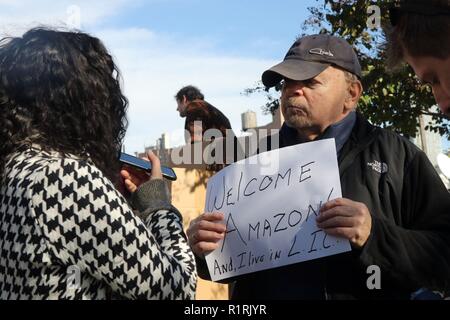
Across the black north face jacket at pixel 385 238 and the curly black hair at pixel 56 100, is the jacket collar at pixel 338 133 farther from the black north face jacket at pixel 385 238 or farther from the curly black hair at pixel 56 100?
the curly black hair at pixel 56 100

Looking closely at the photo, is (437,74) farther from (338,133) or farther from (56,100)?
(56,100)

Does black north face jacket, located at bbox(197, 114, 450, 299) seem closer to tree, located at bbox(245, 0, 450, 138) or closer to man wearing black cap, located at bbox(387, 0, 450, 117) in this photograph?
man wearing black cap, located at bbox(387, 0, 450, 117)

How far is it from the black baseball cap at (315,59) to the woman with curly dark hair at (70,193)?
0.82 m

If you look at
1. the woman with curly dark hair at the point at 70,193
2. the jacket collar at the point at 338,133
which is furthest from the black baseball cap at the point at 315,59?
the woman with curly dark hair at the point at 70,193

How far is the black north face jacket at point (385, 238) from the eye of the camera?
2.07 metres

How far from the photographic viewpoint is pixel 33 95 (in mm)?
1701

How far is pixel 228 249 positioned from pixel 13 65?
0.90 metres

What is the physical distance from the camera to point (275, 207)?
2.16 m

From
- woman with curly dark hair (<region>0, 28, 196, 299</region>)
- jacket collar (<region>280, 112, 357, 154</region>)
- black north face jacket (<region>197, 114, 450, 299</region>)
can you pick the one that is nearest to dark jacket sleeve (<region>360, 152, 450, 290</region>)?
black north face jacket (<region>197, 114, 450, 299</region>)

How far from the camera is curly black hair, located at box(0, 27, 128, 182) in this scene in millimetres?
1681

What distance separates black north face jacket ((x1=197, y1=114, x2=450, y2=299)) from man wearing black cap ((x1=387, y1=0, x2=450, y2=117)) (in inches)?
14.8
